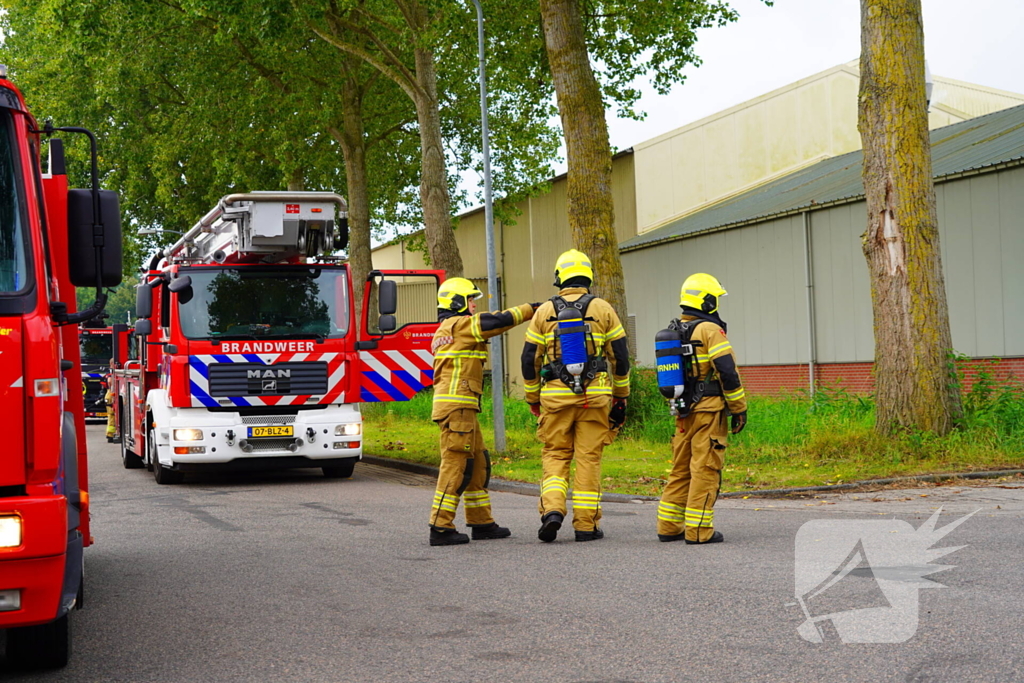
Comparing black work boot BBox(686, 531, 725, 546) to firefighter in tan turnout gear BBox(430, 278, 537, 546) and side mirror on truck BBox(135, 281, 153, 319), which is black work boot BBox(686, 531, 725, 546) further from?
side mirror on truck BBox(135, 281, 153, 319)

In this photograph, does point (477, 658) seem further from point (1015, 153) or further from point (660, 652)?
point (1015, 153)

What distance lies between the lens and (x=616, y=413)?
903 centimetres

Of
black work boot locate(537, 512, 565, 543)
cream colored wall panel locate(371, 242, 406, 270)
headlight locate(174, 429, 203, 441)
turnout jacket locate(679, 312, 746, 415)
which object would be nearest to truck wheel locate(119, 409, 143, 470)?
headlight locate(174, 429, 203, 441)

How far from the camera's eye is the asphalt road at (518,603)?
5.25 m

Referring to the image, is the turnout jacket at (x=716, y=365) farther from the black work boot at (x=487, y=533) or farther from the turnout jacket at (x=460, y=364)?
the black work boot at (x=487, y=533)

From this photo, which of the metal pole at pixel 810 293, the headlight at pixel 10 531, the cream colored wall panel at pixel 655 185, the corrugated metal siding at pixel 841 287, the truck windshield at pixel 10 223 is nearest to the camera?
the headlight at pixel 10 531

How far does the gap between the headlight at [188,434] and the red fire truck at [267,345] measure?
0.01 m

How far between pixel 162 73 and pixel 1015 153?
21708mm

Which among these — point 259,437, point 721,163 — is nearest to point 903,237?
point 259,437

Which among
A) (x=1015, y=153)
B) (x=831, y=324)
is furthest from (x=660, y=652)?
(x=831, y=324)

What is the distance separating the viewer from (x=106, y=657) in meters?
5.68

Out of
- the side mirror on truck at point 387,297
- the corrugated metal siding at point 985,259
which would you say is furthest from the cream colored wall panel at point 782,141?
the side mirror on truck at point 387,297

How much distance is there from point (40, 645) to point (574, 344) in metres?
4.48

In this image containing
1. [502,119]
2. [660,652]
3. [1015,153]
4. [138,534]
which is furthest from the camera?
[502,119]
